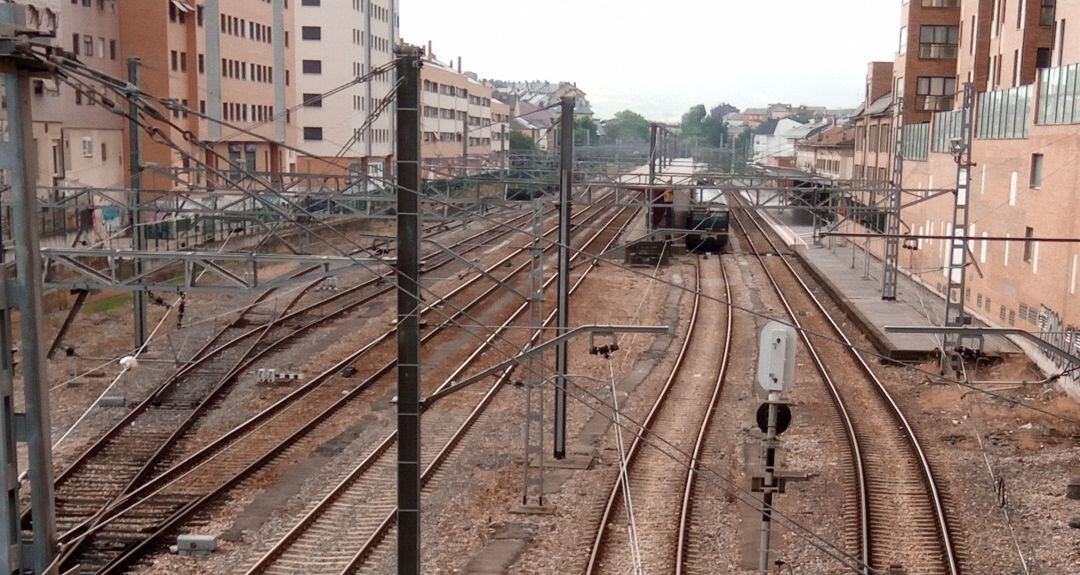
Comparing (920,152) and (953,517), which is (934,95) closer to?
(920,152)

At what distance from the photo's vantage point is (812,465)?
16.3m

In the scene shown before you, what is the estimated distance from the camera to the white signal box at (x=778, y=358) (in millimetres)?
8617

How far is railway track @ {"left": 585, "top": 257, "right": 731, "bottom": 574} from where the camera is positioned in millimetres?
12562

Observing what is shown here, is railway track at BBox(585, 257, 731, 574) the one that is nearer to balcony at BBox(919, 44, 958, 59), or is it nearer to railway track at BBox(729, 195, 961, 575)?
railway track at BBox(729, 195, 961, 575)

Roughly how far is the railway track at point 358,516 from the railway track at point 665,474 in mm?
2257

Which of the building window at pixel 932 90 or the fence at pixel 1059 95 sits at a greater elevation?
the building window at pixel 932 90

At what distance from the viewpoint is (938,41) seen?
44.5 metres

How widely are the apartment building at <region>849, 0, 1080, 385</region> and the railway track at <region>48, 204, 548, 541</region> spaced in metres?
11.3

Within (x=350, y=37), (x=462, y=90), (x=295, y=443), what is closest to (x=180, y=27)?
(x=350, y=37)

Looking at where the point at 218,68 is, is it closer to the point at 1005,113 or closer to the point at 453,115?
the point at 1005,113

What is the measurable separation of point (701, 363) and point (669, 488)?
30.0ft

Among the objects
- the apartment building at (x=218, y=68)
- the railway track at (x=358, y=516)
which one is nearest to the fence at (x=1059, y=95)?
the railway track at (x=358, y=516)

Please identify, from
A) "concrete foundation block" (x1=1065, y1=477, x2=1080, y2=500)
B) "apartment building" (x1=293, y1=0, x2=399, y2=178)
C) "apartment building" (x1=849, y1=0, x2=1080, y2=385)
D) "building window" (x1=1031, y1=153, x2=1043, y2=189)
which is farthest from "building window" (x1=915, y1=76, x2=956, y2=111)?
"concrete foundation block" (x1=1065, y1=477, x2=1080, y2=500)

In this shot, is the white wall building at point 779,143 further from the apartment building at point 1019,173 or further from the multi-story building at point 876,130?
the apartment building at point 1019,173
